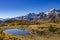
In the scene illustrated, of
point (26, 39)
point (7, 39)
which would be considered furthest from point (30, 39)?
point (7, 39)

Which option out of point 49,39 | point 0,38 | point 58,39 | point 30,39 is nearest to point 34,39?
point 30,39

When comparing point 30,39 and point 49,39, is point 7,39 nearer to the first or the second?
point 30,39

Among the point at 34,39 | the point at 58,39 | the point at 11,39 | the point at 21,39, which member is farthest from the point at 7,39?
the point at 58,39

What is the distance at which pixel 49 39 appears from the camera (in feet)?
76.9

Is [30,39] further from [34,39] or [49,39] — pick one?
[49,39]

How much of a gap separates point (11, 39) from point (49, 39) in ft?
19.3

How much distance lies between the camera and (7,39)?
21.5 m

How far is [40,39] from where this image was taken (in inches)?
922

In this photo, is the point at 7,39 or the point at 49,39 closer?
the point at 7,39

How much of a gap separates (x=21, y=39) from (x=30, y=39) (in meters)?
1.38

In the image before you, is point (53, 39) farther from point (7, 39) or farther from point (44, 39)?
point (7, 39)

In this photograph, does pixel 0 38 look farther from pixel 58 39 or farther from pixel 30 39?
pixel 58 39

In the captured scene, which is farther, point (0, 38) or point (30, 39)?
point (30, 39)

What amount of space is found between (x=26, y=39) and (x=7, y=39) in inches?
127
